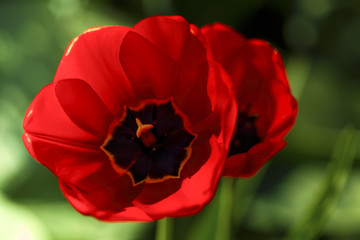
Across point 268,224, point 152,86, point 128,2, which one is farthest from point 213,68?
point 128,2

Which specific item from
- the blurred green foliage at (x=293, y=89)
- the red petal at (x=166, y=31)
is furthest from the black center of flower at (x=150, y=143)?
the blurred green foliage at (x=293, y=89)

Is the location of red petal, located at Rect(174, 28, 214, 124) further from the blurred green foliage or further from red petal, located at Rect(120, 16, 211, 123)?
the blurred green foliage

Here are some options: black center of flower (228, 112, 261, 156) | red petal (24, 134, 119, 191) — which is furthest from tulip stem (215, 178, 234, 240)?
red petal (24, 134, 119, 191)

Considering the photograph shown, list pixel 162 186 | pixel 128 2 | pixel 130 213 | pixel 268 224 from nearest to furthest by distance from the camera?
pixel 130 213 → pixel 162 186 → pixel 268 224 → pixel 128 2

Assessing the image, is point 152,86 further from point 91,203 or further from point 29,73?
point 29,73

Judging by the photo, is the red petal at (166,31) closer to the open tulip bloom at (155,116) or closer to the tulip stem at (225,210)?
the open tulip bloom at (155,116)
